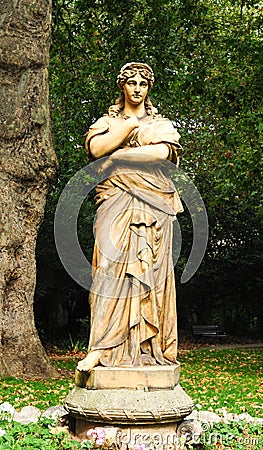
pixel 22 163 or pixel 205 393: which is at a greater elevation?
pixel 22 163

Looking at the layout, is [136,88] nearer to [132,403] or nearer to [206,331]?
[132,403]

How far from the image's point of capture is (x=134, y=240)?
16.9 feet

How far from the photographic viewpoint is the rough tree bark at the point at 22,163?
10.2m

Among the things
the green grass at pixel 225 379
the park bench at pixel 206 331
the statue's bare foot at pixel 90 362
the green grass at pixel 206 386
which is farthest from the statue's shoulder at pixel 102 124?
the park bench at pixel 206 331

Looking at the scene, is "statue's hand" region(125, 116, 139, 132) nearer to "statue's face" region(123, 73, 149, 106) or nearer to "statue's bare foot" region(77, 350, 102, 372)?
"statue's face" region(123, 73, 149, 106)

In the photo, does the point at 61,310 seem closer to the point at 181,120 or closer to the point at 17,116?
the point at 181,120

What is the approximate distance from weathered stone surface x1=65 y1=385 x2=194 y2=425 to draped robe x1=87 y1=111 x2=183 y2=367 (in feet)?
0.78

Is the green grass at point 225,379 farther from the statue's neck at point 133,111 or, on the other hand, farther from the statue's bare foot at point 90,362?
the statue's neck at point 133,111

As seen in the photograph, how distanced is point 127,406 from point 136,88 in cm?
245

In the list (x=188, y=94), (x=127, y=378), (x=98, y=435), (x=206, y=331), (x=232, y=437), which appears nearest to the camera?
(x=98, y=435)

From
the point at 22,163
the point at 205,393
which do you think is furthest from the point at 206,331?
the point at 22,163

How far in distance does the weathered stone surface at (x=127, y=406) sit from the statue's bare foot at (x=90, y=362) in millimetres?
181

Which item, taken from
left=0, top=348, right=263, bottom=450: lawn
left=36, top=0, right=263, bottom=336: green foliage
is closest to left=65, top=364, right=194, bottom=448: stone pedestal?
left=0, top=348, right=263, bottom=450: lawn

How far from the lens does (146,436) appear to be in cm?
496
